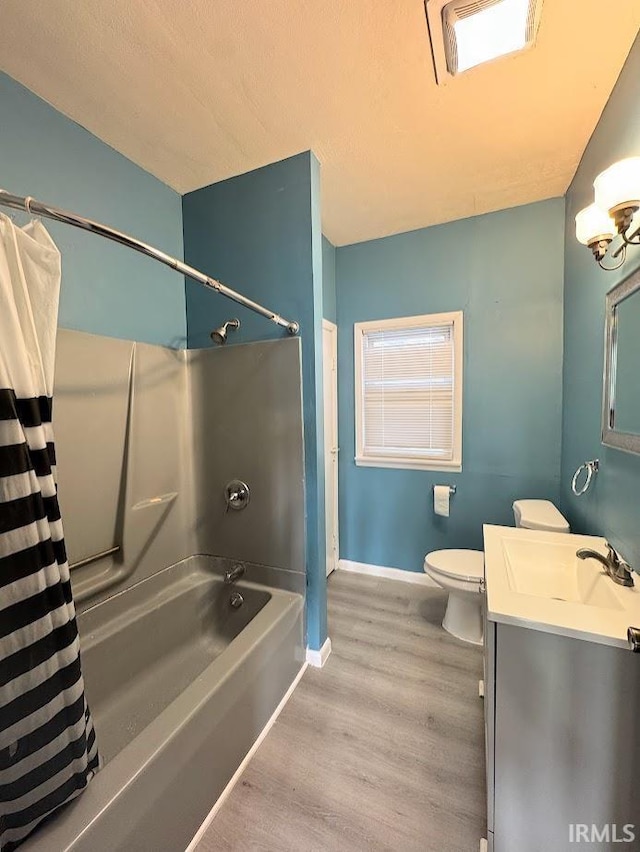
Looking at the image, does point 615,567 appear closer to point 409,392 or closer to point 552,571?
point 552,571

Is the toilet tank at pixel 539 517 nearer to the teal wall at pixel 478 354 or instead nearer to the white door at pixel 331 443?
the teal wall at pixel 478 354

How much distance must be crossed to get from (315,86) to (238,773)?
8.92 ft

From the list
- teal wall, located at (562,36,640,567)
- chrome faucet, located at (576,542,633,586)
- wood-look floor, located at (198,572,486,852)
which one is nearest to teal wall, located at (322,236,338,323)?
teal wall, located at (562,36,640,567)

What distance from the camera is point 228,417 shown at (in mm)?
1946

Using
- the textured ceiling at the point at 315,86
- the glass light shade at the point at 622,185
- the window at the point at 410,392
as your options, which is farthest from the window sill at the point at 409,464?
the textured ceiling at the point at 315,86

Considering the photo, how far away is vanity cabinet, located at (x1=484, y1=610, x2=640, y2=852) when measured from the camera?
850 millimetres

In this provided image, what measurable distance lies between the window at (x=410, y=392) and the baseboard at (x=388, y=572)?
33.5 inches

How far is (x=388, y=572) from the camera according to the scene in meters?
2.72

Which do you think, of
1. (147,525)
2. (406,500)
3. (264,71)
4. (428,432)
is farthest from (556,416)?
(147,525)

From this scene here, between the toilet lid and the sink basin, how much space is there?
554mm

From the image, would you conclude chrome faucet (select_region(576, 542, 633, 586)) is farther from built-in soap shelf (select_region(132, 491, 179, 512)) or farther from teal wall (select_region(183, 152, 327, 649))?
built-in soap shelf (select_region(132, 491, 179, 512))

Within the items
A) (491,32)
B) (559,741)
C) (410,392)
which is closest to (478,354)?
(410,392)

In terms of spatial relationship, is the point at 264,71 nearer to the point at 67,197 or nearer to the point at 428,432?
the point at 67,197

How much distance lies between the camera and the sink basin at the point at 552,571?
119 centimetres
